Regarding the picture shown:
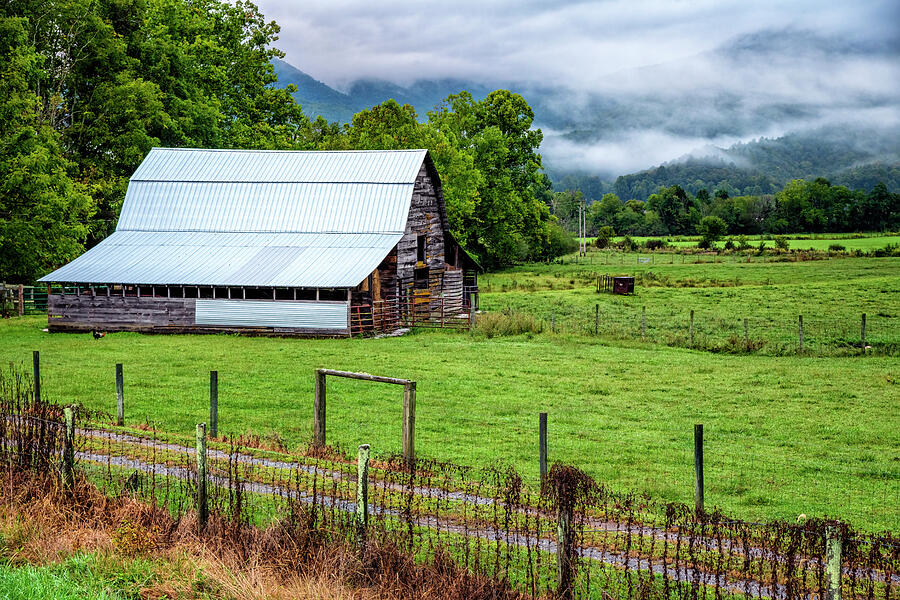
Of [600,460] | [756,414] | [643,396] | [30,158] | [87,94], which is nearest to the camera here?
[600,460]

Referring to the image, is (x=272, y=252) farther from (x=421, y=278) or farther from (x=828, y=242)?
(x=828, y=242)

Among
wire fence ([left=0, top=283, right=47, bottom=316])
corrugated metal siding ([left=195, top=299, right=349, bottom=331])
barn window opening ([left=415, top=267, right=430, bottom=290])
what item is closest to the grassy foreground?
corrugated metal siding ([left=195, top=299, right=349, bottom=331])

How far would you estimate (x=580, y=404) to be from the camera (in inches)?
797

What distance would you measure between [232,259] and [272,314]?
421cm

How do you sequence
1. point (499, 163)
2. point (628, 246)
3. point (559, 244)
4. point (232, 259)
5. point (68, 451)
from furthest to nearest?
point (628, 246)
point (559, 244)
point (499, 163)
point (232, 259)
point (68, 451)

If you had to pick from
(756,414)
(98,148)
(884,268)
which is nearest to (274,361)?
(756,414)

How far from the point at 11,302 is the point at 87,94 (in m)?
12.4

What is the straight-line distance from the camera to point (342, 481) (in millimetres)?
11633

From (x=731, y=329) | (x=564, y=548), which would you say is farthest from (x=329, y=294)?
(x=564, y=548)

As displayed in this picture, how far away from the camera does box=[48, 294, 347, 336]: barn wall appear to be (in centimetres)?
3578

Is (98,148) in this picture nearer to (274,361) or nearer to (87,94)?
(87,94)

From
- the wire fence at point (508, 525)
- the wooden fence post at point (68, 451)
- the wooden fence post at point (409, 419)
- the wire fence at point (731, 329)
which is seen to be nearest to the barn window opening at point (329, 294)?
the wire fence at point (731, 329)

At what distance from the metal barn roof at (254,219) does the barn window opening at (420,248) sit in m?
1.95

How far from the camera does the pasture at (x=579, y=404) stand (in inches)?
554
